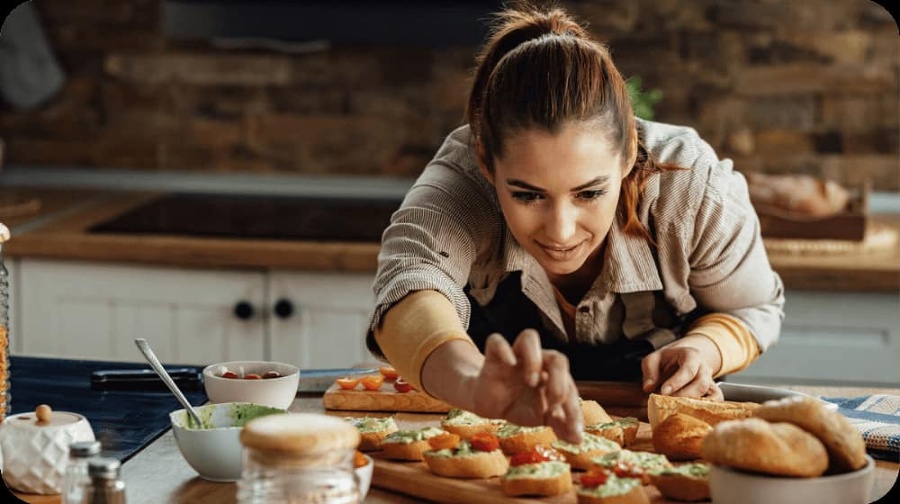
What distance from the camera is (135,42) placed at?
363 cm

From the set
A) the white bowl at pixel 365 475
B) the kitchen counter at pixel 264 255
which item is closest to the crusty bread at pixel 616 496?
the white bowl at pixel 365 475

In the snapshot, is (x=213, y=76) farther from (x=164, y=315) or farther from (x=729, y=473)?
(x=729, y=473)

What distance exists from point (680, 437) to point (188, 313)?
5.83ft

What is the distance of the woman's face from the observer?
1593 millimetres

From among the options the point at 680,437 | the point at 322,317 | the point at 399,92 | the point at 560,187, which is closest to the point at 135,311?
the point at 322,317

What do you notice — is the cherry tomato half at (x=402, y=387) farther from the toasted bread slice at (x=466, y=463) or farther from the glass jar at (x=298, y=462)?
the glass jar at (x=298, y=462)

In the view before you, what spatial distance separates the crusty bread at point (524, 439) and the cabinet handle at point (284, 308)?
5.01 feet

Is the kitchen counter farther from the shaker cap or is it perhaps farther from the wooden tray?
the shaker cap

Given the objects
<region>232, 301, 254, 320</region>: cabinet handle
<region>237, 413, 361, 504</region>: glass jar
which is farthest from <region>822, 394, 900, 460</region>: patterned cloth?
<region>232, 301, 254, 320</region>: cabinet handle

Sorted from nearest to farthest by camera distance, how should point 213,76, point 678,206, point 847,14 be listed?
point 678,206 → point 847,14 → point 213,76

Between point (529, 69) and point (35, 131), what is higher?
point (529, 69)

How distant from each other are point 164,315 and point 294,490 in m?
1.97

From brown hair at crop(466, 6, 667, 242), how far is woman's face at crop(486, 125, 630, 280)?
0.06ft

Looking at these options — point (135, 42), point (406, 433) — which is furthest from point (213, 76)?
point (406, 433)
